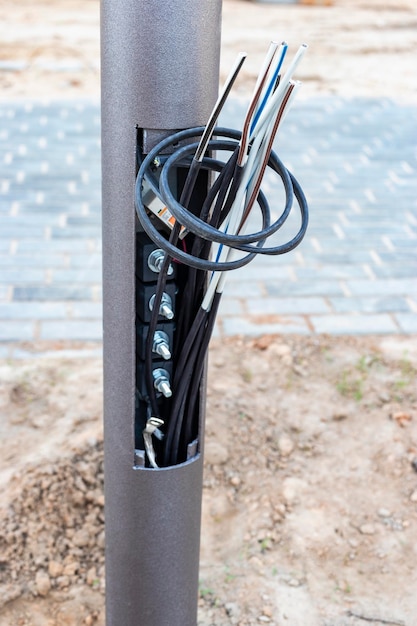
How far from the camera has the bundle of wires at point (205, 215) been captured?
1410 mm

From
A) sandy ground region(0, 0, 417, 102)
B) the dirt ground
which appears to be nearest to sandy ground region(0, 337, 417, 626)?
the dirt ground

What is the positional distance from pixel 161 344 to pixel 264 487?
54.1 inches

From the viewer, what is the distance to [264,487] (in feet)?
9.46

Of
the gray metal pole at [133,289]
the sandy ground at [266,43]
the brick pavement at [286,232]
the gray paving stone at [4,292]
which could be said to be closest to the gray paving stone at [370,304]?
the brick pavement at [286,232]

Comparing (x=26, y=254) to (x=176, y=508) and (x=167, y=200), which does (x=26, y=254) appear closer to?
(x=176, y=508)

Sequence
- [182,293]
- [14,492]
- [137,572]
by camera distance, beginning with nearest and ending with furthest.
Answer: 1. [182,293]
2. [137,572]
3. [14,492]

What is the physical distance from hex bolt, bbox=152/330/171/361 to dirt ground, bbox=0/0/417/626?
1.09m

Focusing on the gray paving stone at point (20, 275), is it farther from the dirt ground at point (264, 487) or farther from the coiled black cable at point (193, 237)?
the coiled black cable at point (193, 237)

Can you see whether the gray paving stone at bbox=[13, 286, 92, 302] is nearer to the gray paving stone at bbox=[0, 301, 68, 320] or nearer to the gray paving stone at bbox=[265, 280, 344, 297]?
the gray paving stone at bbox=[0, 301, 68, 320]

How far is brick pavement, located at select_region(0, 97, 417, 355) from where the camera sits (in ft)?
13.2

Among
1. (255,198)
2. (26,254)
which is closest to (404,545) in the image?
(255,198)

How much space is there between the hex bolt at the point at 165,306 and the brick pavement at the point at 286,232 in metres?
2.17

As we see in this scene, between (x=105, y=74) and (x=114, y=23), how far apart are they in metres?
0.10

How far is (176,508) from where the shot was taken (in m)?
1.82
